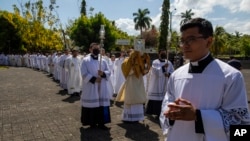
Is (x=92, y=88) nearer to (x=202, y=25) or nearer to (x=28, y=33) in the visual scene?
(x=202, y=25)

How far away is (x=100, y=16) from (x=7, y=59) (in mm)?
14755

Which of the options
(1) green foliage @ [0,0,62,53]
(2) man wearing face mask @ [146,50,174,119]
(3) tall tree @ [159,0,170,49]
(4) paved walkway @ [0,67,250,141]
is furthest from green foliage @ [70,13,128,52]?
(2) man wearing face mask @ [146,50,174,119]

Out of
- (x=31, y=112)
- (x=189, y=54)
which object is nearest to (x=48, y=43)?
(x=31, y=112)

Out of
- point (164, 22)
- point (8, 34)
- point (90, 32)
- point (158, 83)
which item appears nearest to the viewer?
point (158, 83)


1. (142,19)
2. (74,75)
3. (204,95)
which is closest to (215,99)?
(204,95)

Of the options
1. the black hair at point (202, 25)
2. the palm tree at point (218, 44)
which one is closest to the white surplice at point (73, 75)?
the black hair at point (202, 25)

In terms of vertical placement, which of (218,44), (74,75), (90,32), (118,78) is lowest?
(118,78)

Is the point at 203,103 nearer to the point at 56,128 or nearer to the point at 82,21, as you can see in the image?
the point at 56,128

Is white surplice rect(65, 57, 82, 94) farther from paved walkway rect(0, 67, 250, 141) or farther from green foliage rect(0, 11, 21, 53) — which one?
green foliage rect(0, 11, 21, 53)

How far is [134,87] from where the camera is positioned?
8039 millimetres

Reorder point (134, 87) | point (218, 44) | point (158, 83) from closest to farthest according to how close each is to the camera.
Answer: point (134, 87) → point (158, 83) → point (218, 44)

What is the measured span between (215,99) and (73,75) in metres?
11.7

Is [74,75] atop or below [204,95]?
below

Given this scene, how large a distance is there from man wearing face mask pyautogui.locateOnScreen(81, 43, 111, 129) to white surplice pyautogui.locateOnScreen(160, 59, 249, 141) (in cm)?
472
